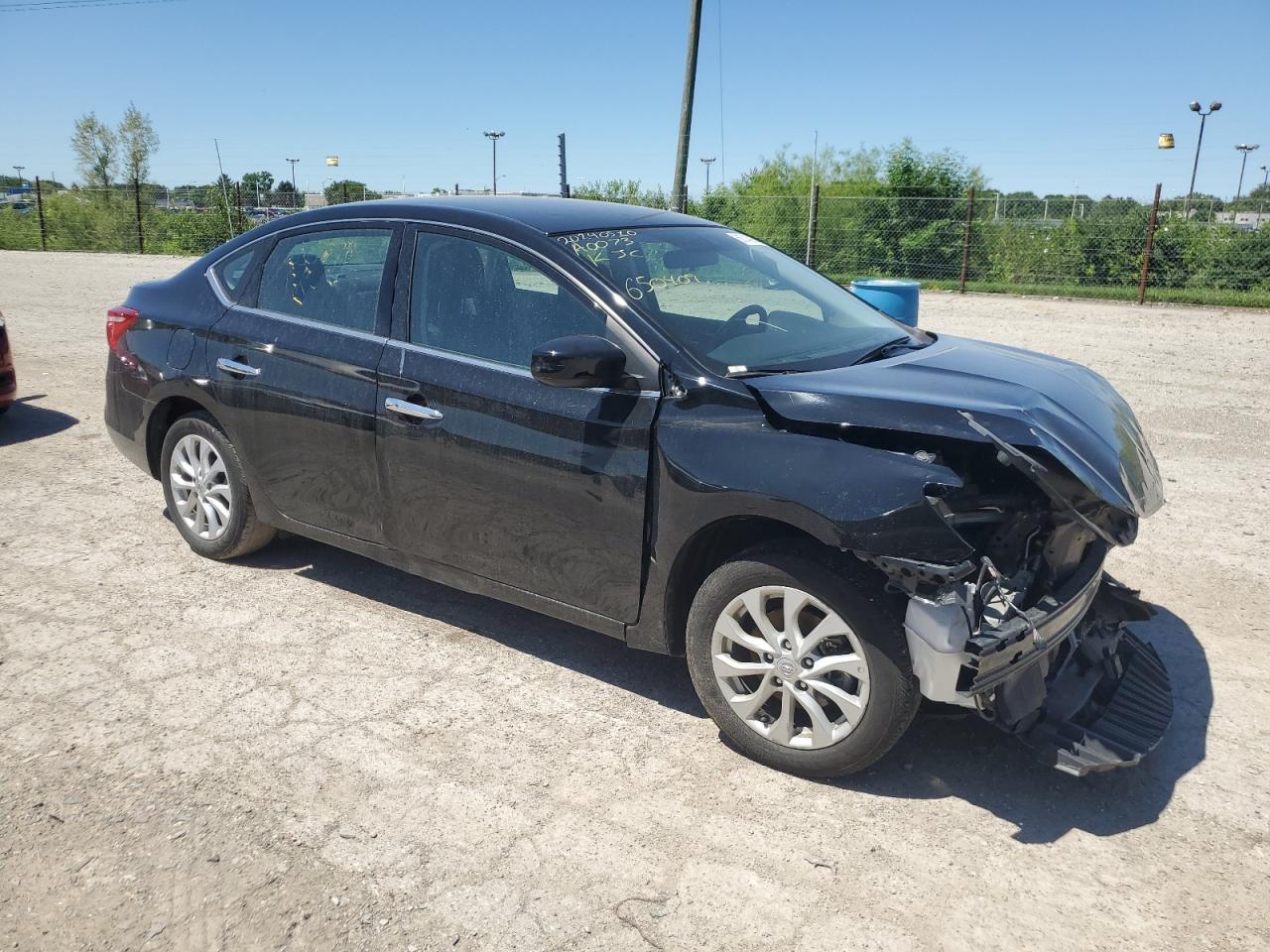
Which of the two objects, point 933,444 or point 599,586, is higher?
point 933,444

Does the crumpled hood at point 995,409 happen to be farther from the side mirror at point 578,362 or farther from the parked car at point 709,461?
the side mirror at point 578,362

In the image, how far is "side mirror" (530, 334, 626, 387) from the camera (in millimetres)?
3449

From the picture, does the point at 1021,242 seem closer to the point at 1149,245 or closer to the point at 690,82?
the point at 1149,245

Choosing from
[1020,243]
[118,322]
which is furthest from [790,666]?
[1020,243]

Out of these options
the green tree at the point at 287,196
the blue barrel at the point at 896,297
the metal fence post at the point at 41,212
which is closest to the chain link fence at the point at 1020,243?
the blue barrel at the point at 896,297

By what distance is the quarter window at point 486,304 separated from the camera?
3.85 metres

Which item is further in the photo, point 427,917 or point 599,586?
point 599,586

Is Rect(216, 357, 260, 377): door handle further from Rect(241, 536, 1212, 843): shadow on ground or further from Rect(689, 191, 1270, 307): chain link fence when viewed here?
Rect(689, 191, 1270, 307): chain link fence

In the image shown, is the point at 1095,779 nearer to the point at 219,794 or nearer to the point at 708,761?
the point at 708,761

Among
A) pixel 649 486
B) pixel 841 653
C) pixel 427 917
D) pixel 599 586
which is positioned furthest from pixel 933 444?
pixel 427 917

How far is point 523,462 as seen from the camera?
379 cm

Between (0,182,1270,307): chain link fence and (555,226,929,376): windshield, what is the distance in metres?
12.6

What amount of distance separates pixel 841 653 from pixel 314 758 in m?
1.77

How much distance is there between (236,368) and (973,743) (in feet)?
11.5
